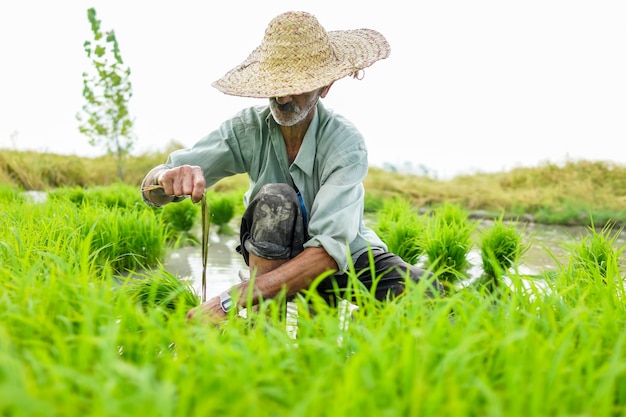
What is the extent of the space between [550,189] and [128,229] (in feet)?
19.5

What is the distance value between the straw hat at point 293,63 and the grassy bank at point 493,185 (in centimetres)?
407

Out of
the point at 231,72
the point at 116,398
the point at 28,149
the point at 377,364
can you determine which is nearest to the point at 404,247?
the point at 231,72

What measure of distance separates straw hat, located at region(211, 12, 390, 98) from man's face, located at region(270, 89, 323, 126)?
0.31 ft

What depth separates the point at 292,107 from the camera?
98.7 inches

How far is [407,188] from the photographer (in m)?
8.39

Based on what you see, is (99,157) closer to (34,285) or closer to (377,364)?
(34,285)

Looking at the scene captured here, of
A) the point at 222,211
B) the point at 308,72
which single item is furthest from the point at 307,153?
the point at 222,211

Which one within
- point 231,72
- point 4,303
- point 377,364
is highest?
point 231,72

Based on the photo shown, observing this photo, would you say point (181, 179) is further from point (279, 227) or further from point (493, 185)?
point (493, 185)

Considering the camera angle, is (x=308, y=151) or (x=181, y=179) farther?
(x=308, y=151)

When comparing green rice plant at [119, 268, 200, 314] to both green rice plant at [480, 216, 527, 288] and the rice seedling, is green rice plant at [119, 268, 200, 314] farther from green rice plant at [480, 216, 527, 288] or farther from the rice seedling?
the rice seedling

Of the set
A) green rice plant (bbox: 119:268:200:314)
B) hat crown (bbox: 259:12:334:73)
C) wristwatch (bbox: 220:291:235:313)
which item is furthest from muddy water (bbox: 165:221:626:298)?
hat crown (bbox: 259:12:334:73)

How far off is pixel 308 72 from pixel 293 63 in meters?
0.07

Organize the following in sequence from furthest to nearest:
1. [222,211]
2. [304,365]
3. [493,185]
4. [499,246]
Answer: [493,185], [222,211], [499,246], [304,365]
